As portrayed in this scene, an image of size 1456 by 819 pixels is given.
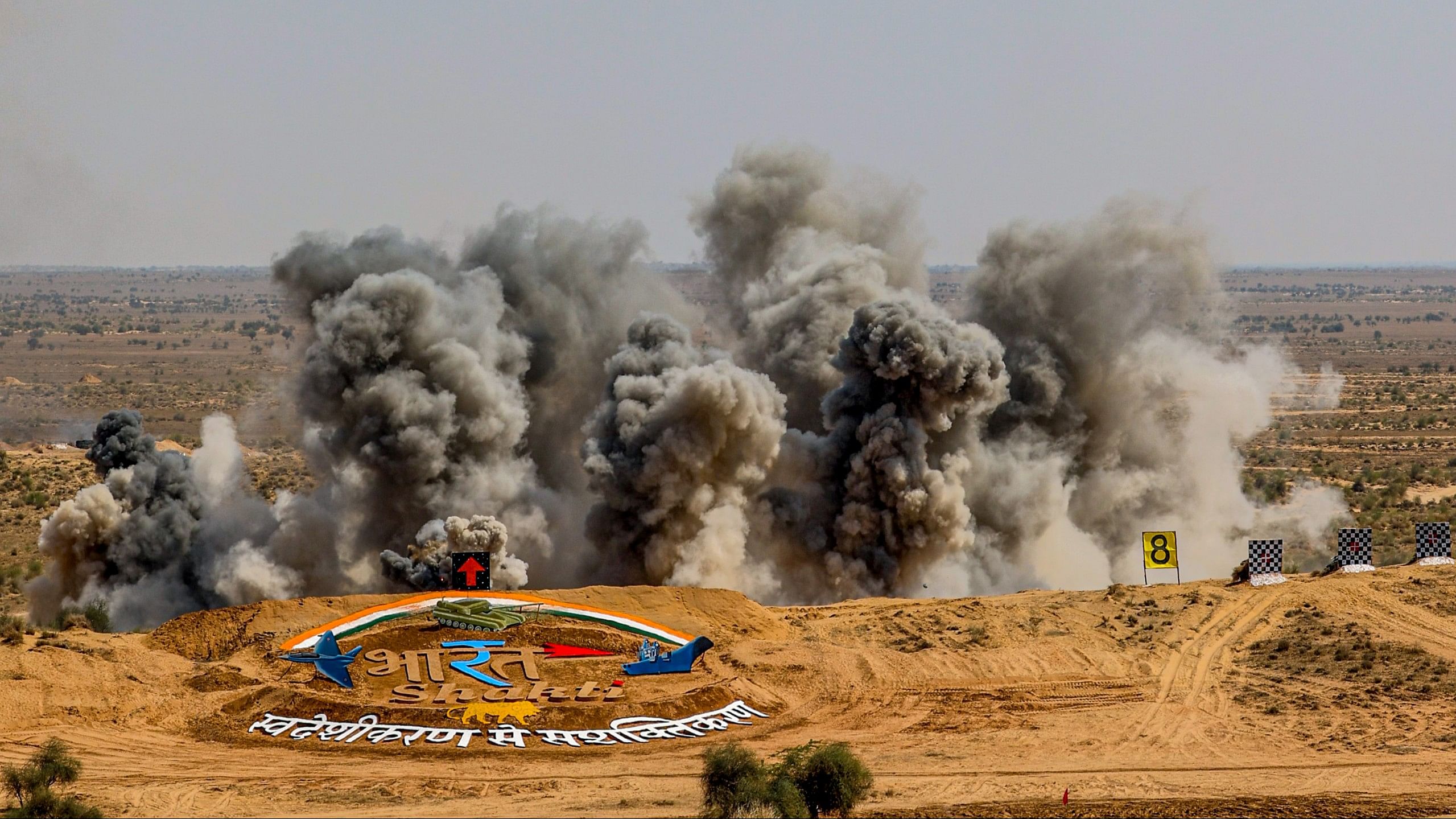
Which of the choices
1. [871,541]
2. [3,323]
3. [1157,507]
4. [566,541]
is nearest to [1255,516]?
[1157,507]

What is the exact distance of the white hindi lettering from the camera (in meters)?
35.1

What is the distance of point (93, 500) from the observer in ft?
190

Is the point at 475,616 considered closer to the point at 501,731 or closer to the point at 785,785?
the point at 501,731

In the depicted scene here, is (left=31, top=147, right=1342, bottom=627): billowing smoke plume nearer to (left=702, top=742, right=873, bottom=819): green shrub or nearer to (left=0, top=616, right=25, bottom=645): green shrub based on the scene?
(left=0, top=616, right=25, bottom=645): green shrub

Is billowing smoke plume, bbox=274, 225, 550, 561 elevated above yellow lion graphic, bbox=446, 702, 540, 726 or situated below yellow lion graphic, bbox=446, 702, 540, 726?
above

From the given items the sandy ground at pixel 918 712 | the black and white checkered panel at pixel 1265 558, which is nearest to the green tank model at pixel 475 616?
the sandy ground at pixel 918 712

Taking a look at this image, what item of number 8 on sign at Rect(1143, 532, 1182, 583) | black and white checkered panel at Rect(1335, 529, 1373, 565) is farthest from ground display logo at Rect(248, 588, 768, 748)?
black and white checkered panel at Rect(1335, 529, 1373, 565)

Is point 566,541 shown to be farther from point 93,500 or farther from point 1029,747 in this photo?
point 1029,747

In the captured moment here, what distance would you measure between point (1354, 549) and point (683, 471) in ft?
72.7

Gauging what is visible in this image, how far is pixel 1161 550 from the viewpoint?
51.2m

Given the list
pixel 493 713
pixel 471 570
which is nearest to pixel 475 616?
pixel 471 570

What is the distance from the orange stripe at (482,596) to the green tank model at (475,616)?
82 centimetres

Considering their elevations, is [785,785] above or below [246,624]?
below

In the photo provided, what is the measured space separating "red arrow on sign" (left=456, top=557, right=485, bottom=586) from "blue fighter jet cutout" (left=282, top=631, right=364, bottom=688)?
4452mm
